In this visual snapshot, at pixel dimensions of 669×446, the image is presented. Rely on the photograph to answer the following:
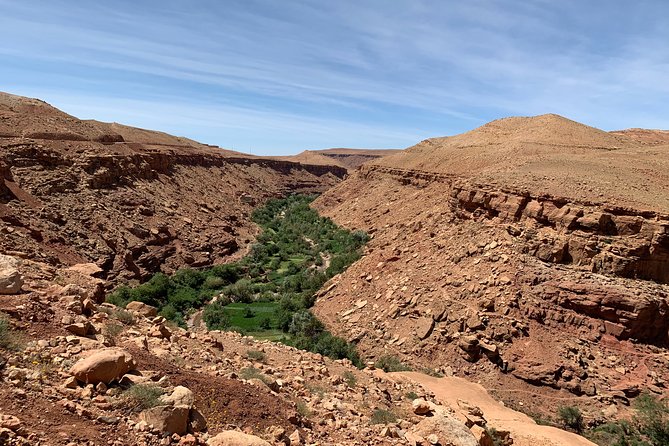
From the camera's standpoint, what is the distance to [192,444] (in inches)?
217

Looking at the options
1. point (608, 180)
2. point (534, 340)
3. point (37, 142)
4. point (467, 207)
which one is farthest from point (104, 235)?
point (608, 180)

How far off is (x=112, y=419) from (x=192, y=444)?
1.03 meters

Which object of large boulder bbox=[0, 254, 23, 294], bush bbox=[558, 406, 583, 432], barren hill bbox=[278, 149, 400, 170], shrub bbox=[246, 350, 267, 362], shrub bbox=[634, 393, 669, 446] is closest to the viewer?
large boulder bbox=[0, 254, 23, 294]

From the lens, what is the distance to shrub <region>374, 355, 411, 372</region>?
17.4 meters

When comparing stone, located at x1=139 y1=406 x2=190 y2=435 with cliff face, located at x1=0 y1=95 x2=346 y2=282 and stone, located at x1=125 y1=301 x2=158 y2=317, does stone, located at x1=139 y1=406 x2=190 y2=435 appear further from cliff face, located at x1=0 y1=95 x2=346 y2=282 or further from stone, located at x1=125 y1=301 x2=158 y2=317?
cliff face, located at x1=0 y1=95 x2=346 y2=282

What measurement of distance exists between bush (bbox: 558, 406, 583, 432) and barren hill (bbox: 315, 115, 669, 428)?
55 cm

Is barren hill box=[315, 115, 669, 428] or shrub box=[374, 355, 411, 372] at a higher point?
barren hill box=[315, 115, 669, 428]

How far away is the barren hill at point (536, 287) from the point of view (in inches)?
648

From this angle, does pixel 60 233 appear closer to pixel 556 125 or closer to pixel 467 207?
pixel 467 207

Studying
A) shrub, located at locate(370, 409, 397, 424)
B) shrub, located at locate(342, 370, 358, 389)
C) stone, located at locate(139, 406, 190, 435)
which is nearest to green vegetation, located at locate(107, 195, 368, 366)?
shrub, located at locate(342, 370, 358, 389)

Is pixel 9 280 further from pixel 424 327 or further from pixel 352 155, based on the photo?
pixel 352 155

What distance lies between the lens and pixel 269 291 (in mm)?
30547

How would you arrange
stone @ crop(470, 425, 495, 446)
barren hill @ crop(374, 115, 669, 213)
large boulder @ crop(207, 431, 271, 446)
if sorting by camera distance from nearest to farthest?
large boulder @ crop(207, 431, 271, 446), stone @ crop(470, 425, 495, 446), barren hill @ crop(374, 115, 669, 213)

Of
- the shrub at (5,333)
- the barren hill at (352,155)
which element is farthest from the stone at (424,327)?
the barren hill at (352,155)
